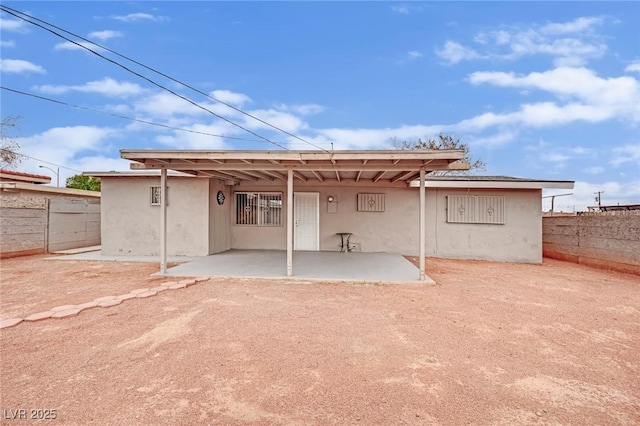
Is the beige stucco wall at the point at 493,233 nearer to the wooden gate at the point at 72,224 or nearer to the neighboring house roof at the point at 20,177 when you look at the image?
the wooden gate at the point at 72,224

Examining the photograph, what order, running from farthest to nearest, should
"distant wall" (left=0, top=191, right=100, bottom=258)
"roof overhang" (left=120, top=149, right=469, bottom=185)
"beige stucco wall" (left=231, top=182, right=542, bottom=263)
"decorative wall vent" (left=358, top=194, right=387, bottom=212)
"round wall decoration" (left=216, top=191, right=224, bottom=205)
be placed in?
1. "decorative wall vent" (left=358, top=194, right=387, bottom=212)
2. "round wall decoration" (left=216, top=191, right=224, bottom=205)
3. "beige stucco wall" (left=231, top=182, right=542, bottom=263)
4. "distant wall" (left=0, top=191, right=100, bottom=258)
5. "roof overhang" (left=120, top=149, right=469, bottom=185)

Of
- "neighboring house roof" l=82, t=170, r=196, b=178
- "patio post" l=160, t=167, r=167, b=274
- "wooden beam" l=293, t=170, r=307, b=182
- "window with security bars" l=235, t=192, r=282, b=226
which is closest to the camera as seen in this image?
"patio post" l=160, t=167, r=167, b=274

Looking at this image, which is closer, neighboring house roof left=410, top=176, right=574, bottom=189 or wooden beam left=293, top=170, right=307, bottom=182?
wooden beam left=293, top=170, right=307, bottom=182

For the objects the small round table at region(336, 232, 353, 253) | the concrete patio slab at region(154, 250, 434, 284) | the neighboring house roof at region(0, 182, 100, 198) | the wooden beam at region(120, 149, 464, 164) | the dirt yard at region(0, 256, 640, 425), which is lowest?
the dirt yard at region(0, 256, 640, 425)

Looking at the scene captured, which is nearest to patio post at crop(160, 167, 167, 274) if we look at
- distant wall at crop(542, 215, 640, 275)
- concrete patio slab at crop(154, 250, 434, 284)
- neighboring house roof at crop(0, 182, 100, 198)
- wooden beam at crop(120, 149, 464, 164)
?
concrete patio slab at crop(154, 250, 434, 284)

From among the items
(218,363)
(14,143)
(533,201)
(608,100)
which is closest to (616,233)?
(533,201)

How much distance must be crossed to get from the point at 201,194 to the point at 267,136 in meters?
4.63

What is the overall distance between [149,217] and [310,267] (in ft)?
17.2

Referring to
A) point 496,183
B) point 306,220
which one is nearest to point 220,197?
point 306,220

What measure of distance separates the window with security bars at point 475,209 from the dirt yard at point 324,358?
4.09 m

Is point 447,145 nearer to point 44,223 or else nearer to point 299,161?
point 299,161

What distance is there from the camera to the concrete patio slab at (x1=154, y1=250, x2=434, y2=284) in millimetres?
6140

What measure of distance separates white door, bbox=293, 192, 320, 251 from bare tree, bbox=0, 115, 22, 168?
13.4m

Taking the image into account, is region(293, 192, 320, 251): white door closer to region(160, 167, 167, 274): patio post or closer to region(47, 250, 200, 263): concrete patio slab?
region(47, 250, 200, 263): concrete patio slab
